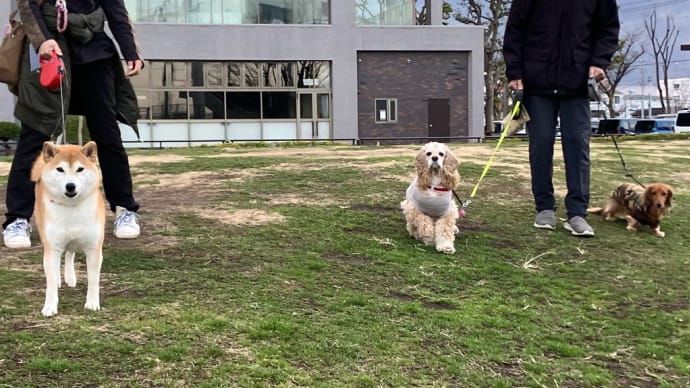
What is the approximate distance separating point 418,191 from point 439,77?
77.8 ft

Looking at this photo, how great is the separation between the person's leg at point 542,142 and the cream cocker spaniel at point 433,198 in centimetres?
85

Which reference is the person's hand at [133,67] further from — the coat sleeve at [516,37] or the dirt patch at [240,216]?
the coat sleeve at [516,37]

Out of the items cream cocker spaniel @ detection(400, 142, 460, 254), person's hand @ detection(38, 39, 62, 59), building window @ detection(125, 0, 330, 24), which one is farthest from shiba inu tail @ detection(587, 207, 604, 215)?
building window @ detection(125, 0, 330, 24)

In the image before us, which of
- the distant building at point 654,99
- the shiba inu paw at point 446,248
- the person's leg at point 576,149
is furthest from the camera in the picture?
the distant building at point 654,99

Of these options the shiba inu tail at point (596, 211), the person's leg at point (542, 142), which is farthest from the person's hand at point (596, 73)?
the shiba inu tail at point (596, 211)

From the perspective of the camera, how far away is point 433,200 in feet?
14.3

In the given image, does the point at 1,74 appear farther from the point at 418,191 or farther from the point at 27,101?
the point at 418,191

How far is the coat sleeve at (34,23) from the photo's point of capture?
3.32m

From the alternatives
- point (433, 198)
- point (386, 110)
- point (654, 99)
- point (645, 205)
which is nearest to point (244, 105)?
point (386, 110)

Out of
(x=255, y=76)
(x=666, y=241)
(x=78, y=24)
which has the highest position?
(x=255, y=76)

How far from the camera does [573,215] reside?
188 inches

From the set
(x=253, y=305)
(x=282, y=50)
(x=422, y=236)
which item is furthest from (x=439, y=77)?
(x=253, y=305)

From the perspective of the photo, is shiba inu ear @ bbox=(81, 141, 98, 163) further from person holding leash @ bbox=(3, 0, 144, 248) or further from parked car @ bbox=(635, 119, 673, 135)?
parked car @ bbox=(635, 119, 673, 135)

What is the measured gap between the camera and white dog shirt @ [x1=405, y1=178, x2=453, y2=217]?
14.2ft
